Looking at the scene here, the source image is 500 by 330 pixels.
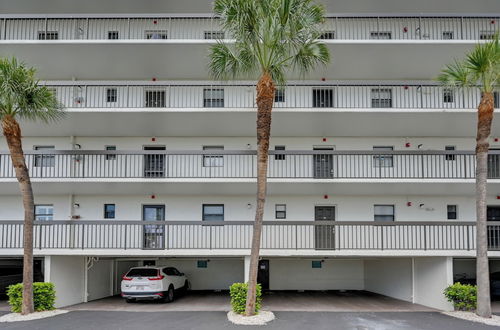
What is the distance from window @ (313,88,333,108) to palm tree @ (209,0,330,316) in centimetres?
507

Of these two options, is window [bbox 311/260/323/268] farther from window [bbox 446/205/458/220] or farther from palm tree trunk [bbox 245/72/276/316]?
palm tree trunk [bbox 245/72/276/316]

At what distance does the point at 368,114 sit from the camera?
616 inches

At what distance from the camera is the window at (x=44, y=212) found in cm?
1767

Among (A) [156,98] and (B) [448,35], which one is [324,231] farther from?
(B) [448,35]

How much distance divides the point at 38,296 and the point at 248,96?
10.5 metres

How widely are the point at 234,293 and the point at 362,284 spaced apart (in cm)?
Answer: 888

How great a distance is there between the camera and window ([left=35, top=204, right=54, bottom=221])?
58.0 ft

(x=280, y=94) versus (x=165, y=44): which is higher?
(x=165, y=44)

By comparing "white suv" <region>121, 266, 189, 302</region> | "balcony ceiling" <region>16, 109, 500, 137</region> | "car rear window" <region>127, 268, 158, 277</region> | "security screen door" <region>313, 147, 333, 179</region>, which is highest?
"balcony ceiling" <region>16, 109, 500, 137</region>

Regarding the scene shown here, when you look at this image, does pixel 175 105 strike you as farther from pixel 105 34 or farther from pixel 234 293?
pixel 234 293

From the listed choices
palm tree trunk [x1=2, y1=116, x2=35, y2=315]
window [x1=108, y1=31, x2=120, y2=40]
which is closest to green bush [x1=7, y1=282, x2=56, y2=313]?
palm tree trunk [x1=2, y1=116, x2=35, y2=315]

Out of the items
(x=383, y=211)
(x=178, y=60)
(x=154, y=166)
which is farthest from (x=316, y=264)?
(x=178, y=60)

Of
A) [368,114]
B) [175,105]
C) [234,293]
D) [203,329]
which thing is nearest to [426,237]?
[368,114]

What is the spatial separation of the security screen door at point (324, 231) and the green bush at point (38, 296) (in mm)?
9919
